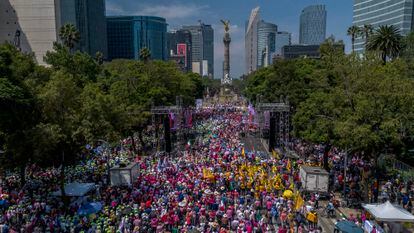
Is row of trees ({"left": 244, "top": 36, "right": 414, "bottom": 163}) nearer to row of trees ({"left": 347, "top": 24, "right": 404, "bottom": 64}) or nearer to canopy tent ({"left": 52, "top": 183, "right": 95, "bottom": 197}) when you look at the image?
canopy tent ({"left": 52, "top": 183, "right": 95, "bottom": 197})

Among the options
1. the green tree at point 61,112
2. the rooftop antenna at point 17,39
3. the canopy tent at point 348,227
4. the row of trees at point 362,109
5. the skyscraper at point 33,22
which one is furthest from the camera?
the skyscraper at point 33,22

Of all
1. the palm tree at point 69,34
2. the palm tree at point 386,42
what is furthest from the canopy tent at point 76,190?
the palm tree at point 69,34

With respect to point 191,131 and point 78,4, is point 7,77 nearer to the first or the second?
point 191,131

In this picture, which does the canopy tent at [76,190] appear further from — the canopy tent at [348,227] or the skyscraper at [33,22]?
the skyscraper at [33,22]

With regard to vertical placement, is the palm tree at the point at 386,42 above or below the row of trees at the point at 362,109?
above

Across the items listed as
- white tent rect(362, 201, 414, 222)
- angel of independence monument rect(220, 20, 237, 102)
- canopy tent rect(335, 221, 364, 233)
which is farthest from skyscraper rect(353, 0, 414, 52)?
canopy tent rect(335, 221, 364, 233)

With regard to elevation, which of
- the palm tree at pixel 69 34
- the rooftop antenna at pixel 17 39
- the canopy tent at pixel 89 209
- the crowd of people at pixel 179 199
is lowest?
the crowd of people at pixel 179 199

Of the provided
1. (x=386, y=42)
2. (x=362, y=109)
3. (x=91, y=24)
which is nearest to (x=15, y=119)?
(x=362, y=109)
